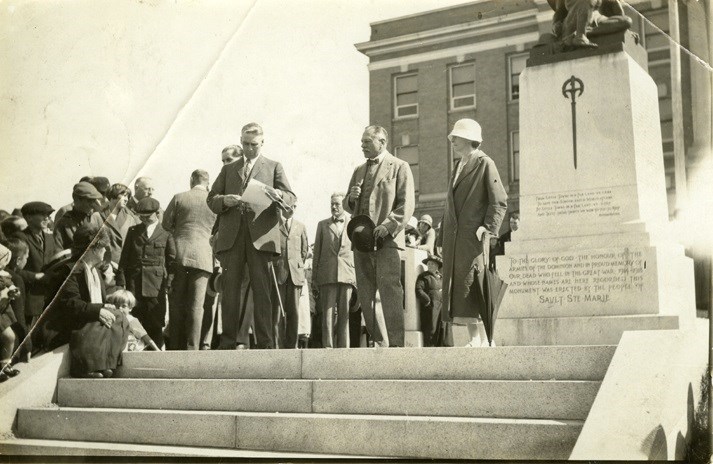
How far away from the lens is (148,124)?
22.9ft

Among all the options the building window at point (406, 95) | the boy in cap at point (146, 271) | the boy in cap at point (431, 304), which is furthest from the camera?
the building window at point (406, 95)

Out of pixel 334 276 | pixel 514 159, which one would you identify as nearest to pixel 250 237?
pixel 334 276

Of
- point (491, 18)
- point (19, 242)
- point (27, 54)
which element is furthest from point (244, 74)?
point (491, 18)

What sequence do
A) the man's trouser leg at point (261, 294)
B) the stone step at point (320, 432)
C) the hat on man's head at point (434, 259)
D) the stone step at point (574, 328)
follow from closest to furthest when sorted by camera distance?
the stone step at point (320, 432) < the stone step at point (574, 328) < the man's trouser leg at point (261, 294) < the hat on man's head at point (434, 259)

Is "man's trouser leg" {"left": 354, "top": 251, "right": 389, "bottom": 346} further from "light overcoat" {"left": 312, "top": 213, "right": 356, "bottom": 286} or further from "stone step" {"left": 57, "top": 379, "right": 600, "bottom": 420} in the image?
"light overcoat" {"left": 312, "top": 213, "right": 356, "bottom": 286}

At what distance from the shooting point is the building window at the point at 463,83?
27.9 m

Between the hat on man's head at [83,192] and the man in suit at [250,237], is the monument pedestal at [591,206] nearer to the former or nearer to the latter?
the man in suit at [250,237]

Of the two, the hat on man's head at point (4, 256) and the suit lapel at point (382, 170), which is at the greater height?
the suit lapel at point (382, 170)

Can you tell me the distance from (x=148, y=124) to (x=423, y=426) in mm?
3400

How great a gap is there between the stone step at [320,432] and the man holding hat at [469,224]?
1.88 meters

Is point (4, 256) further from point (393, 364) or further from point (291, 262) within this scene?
point (291, 262)

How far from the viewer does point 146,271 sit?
8750mm

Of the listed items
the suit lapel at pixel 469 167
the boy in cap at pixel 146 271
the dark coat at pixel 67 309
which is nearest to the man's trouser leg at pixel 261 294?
the dark coat at pixel 67 309

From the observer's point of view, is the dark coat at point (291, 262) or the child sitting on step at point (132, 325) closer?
the child sitting on step at point (132, 325)
